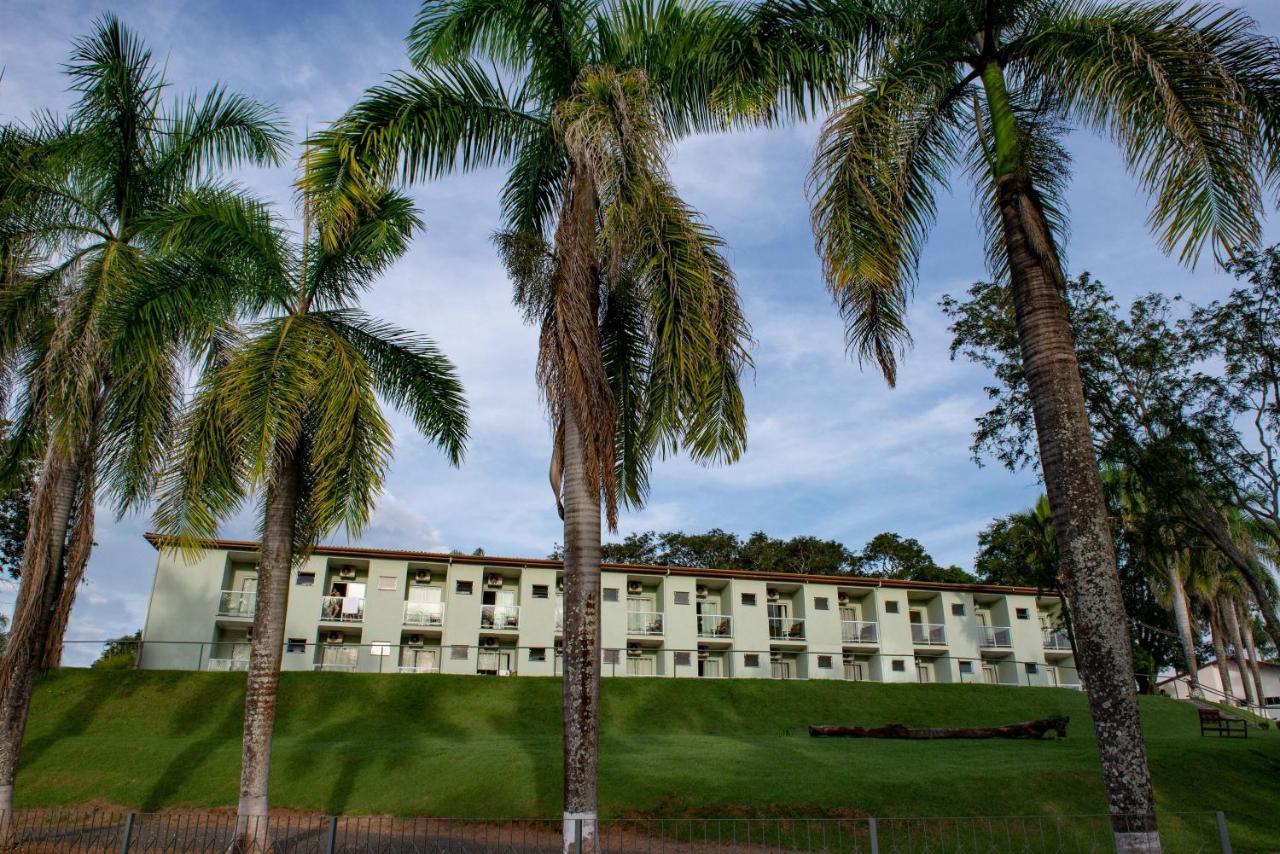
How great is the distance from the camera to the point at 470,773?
1834 centimetres

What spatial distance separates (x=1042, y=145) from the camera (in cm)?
1084

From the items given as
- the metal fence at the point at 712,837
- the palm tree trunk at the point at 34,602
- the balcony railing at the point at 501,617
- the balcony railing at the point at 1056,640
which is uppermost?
the balcony railing at the point at 501,617

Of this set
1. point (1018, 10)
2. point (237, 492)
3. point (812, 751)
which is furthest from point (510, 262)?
point (812, 751)

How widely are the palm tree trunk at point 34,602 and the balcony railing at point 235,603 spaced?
23937 millimetres

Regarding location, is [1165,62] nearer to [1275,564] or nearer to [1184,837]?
[1184,837]

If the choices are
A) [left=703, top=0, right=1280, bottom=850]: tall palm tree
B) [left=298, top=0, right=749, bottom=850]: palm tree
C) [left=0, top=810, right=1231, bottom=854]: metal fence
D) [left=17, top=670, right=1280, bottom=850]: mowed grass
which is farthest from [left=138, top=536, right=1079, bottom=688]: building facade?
[left=703, top=0, right=1280, bottom=850]: tall palm tree

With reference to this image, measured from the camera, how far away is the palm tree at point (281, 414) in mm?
11023

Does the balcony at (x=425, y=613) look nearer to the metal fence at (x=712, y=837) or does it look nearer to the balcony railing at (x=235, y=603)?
the balcony railing at (x=235, y=603)

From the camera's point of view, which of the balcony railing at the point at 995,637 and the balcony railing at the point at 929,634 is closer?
the balcony railing at the point at 929,634

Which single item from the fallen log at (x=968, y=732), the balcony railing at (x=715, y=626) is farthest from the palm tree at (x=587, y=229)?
the balcony railing at (x=715, y=626)

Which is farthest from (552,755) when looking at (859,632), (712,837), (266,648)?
(859,632)

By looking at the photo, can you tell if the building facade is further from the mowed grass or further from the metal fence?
the metal fence

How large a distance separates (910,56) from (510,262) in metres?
5.36

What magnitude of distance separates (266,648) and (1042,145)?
11.8m
